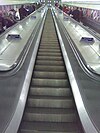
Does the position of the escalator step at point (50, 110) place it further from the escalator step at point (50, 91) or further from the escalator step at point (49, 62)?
the escalator step at point (49, 62)

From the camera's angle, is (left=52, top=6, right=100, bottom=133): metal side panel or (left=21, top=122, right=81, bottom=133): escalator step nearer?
(left=52, top=6, right=100, bottom=133): metal side panel

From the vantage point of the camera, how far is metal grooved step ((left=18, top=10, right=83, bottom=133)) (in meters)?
3.44

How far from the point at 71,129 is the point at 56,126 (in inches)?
8.5

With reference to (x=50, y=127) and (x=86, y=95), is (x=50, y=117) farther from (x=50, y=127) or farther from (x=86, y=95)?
(x=86, y=95)

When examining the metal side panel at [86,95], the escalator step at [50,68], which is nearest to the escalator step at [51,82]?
the metal side panel at [86,95]

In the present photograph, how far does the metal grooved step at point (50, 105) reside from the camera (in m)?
3.44

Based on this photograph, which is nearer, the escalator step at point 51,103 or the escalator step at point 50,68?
the escalator step at point 51,103

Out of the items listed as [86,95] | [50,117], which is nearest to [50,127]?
[50,117]

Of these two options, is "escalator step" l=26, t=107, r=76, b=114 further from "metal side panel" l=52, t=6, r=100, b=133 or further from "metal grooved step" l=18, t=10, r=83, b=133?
"metal side panel" l=52, t=6, r=100, b=133

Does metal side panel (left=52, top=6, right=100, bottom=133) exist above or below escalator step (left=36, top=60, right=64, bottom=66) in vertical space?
above

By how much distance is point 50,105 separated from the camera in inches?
156

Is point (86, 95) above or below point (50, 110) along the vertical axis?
above

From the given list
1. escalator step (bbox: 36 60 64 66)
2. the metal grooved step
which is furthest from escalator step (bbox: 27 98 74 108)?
escalator step (bbox: 36 60 64 66)

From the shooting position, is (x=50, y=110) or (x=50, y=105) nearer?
(x=50, y=110)
